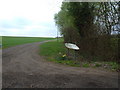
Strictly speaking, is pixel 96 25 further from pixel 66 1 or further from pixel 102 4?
pixel 66 1

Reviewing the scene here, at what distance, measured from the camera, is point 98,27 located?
25.7 feet

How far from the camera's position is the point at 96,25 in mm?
8125

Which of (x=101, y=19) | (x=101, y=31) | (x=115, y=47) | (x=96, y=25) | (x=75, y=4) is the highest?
(x=75, y=4)


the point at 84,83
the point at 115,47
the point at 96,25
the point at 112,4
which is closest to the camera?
the point at 84,83

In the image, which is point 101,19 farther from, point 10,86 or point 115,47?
point 10,86

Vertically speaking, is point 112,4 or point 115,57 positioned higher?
point 112,4

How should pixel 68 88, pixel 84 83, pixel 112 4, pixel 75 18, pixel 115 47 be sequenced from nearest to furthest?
pixel 68 88
pixel 84 83
pixel 115 47
pixel 112 4
pixel 75 18

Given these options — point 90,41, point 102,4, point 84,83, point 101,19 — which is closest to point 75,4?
point 102,4

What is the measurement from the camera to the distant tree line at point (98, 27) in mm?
6797

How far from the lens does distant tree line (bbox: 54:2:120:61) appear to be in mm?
6797

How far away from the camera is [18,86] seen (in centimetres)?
311

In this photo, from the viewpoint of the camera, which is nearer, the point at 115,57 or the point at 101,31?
the point at 115,57

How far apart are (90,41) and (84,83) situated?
575cm

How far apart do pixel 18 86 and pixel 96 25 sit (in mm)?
7241
